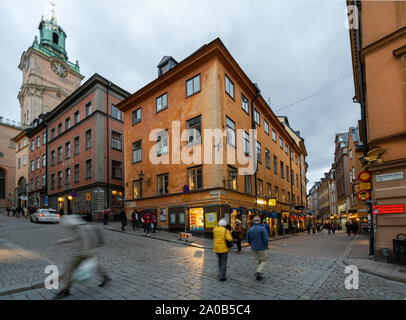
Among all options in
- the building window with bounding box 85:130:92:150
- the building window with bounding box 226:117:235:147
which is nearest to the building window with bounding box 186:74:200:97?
the building window with bounding box 226:117:235:147

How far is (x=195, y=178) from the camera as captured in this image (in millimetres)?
19469

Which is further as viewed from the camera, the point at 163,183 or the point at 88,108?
the point at 88,108

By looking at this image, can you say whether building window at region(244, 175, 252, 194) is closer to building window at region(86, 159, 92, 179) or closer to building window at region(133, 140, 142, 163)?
building window at region(133, 140, 142, 163)

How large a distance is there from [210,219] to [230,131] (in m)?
6.91

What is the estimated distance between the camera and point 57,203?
117 feet

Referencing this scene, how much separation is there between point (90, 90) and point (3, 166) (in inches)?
1404

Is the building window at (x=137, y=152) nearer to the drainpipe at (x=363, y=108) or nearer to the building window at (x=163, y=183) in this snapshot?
the building window at (x=163, y=183)

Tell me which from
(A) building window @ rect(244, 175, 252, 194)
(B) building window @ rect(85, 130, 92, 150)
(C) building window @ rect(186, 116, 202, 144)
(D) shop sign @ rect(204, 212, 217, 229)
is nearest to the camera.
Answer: (D) shop sign @ rect(204, 212, 217, 229)

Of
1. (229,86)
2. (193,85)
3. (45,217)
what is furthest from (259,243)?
(45,217)

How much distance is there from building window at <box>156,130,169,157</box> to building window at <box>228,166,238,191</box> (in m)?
5.68

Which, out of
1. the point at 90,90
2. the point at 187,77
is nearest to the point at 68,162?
the point at 90,90

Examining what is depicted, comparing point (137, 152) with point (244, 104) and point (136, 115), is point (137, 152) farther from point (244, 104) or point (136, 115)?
point (244, 104)

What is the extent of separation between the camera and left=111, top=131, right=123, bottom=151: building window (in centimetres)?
3195

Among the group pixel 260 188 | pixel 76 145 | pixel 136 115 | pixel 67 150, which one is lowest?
pixel 260 188
